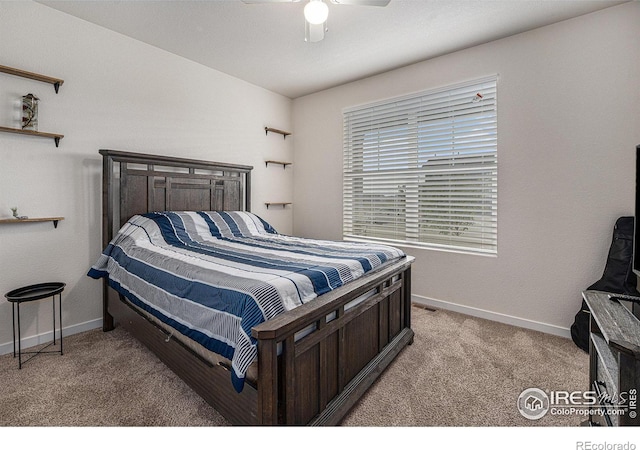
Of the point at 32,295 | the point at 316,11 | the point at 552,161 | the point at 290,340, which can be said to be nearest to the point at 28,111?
the point at 32,295

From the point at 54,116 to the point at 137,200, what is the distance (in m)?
0.85

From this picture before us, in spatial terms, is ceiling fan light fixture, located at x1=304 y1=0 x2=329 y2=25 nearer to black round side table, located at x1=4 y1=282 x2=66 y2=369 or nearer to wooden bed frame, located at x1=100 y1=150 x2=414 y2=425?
wooden bed frame, located at x1=100 y1=150 x2=414 y2=425

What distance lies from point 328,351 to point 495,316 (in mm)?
2110

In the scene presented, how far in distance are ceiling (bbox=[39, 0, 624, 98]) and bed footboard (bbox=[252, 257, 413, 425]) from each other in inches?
79.1

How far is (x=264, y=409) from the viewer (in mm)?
1125

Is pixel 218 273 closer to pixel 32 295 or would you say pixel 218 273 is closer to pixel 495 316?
pixel 32 295

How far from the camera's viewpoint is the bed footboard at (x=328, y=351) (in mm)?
1127

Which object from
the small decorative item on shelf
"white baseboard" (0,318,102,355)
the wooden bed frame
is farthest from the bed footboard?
the small decorative item on shelf

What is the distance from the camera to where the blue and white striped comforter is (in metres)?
1.23

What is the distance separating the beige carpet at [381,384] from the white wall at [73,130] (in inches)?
22.4

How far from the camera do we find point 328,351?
1.47 m

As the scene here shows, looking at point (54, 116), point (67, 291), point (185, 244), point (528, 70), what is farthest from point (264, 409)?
point (528, 70)

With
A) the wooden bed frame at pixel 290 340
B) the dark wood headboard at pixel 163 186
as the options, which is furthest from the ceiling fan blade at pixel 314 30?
the dark wood headboard at pixel 163 186
